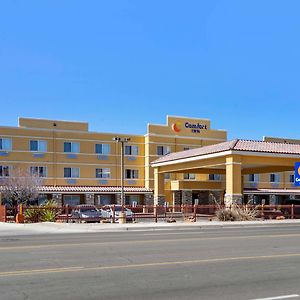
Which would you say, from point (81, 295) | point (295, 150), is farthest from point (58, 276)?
point (295, 150)

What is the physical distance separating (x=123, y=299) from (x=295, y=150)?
35904 mm

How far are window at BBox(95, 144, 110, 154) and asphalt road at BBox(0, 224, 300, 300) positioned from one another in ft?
147

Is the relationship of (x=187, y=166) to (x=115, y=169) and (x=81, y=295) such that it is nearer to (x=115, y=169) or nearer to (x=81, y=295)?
(x=115, y=169)

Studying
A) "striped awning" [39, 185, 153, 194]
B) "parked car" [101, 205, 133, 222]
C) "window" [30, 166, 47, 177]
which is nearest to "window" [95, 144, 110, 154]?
"striped awning" [39, 185, 153, 194]

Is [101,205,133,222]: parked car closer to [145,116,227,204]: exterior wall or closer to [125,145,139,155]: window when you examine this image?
[145,116,227,204]: exterior wall

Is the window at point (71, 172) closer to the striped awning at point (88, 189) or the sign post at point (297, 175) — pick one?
the striped awning at point (88, 189)

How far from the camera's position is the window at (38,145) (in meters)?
57.1

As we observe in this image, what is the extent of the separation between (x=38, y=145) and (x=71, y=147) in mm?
3938

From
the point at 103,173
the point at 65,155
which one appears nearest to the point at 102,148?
the point at 103,173

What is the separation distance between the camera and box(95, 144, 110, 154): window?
60.3 m

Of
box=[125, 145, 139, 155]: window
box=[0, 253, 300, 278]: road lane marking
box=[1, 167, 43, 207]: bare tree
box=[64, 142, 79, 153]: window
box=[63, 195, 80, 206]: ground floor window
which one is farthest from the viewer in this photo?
box=[125, 145, 139, 155]: window

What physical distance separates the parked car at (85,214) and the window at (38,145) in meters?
22.8

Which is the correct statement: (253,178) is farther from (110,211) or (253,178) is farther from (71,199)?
(110,211)

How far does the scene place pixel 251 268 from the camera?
1090cm
